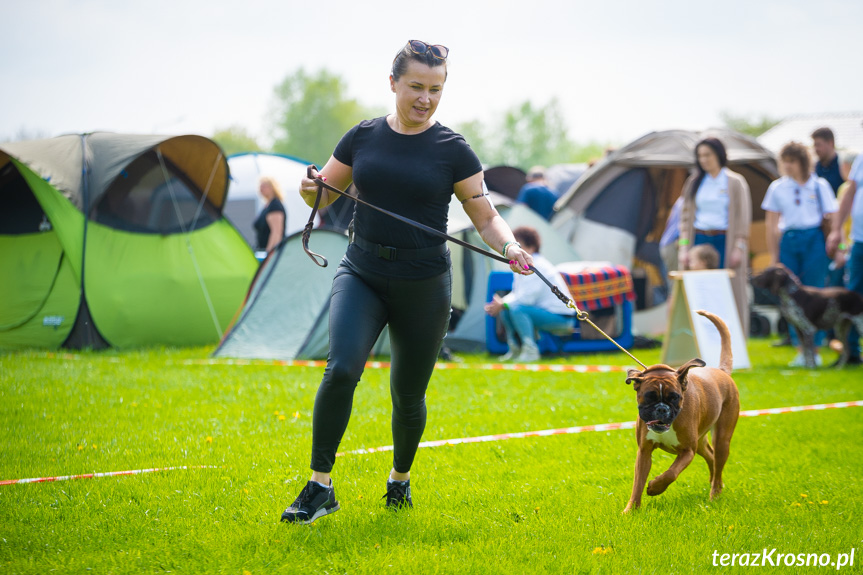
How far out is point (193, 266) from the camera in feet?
34.3

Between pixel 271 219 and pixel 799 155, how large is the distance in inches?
238

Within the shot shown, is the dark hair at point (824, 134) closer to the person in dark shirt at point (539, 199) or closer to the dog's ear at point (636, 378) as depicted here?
the person in dark shirt at point (539, 199)

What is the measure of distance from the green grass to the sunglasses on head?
1929 millimetres

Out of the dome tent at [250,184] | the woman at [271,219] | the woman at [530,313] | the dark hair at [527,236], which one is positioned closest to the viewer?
the dark hair at [527,236]

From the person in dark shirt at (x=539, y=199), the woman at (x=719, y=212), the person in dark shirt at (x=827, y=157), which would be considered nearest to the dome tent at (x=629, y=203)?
the person in dark shirt at (x=539, y=199)

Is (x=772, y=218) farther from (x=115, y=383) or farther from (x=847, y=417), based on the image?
(x=115, y=383)

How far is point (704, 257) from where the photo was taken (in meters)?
7.88

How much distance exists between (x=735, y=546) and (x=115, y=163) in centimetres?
846

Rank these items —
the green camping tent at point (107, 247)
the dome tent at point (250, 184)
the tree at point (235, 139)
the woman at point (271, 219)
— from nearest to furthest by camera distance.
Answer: the green camping tent at point (107, 247) → the woman at point (271, 219) → the dome tent at point (250, 184) → the tree at point (235, 139)

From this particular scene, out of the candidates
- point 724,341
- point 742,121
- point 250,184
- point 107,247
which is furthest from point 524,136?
point 724,341

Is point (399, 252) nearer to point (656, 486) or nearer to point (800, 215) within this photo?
point (656, 486)

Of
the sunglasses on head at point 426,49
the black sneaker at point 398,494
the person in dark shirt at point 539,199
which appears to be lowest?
the black sneaker at point 398,494

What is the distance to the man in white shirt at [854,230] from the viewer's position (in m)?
Result: 7.91

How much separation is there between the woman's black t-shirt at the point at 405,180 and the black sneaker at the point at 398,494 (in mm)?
990
